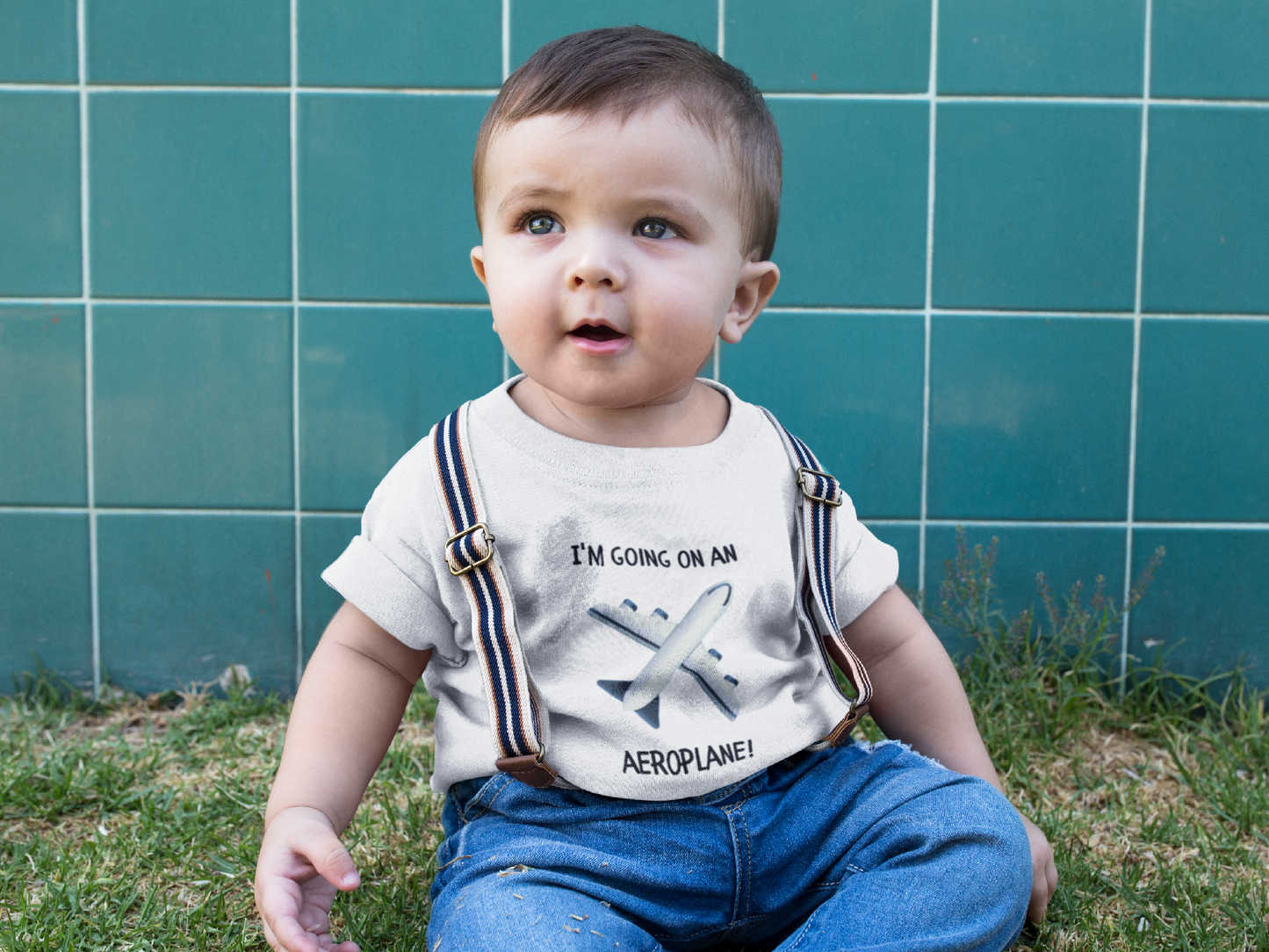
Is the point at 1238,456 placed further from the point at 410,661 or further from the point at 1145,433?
the point at 410,661

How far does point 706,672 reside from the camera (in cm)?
94

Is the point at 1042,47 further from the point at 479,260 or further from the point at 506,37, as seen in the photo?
the point at 479,260

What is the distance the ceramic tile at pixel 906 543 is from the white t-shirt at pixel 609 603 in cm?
77

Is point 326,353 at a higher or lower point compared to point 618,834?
higher

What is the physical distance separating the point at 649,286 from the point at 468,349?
0.86m

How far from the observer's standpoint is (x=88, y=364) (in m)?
1.67

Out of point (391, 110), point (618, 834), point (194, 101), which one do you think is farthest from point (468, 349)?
point (618, 834)

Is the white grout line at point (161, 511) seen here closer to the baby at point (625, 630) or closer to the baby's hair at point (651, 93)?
the baby at point (625, 630)

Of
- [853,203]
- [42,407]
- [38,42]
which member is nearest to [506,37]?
[853,203]

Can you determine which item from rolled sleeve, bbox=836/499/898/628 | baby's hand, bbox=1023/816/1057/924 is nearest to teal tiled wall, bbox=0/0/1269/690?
rolled sleeve, bbox=836/499/898/628

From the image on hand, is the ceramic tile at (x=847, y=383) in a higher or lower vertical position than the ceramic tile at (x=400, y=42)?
lower

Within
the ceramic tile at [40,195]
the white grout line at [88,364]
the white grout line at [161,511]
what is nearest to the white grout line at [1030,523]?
the white grout line at [161,511]

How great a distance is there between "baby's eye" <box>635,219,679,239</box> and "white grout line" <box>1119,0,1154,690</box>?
111cm

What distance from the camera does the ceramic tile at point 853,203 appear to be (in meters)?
1.67
